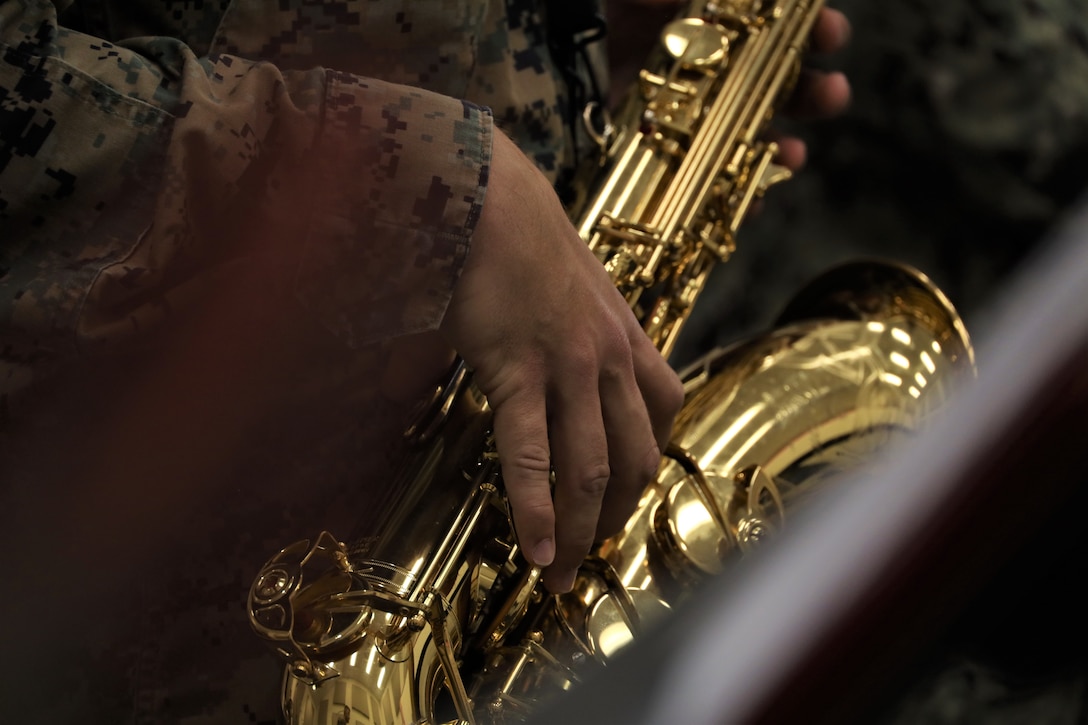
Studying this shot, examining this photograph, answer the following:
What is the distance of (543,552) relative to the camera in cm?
65

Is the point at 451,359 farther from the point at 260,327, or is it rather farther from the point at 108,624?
the point at 108,624

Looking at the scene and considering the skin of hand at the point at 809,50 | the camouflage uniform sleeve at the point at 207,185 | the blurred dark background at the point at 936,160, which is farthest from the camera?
the blurred dark background at the point at 936,160

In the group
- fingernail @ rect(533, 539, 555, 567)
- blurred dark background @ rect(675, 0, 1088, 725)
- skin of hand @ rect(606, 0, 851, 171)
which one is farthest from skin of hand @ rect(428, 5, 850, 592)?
blurred dark background @ rect(675, 0, 1088, 725)

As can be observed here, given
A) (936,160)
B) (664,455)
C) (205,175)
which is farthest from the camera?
(936,160)

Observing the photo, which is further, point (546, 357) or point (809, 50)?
point (809, 50)

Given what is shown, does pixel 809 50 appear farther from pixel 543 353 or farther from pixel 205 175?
pixel 205 175

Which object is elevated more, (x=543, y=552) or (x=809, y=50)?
(x=809, y=50)

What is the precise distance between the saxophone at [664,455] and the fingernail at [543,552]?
7 centimetres

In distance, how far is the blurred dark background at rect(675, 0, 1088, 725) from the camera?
5.29 ft

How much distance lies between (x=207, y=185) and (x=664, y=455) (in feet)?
1.51

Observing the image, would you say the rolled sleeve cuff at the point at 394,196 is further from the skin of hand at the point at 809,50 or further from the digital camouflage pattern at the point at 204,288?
the skin of hand at the point at 809,50

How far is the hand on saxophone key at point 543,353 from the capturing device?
2.06 feet

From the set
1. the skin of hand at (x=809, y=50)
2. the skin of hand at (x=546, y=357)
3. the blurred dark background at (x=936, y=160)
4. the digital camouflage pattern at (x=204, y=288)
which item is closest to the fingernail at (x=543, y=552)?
the skin of hand at (x=546, y=357)

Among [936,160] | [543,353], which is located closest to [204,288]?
[543,353]
